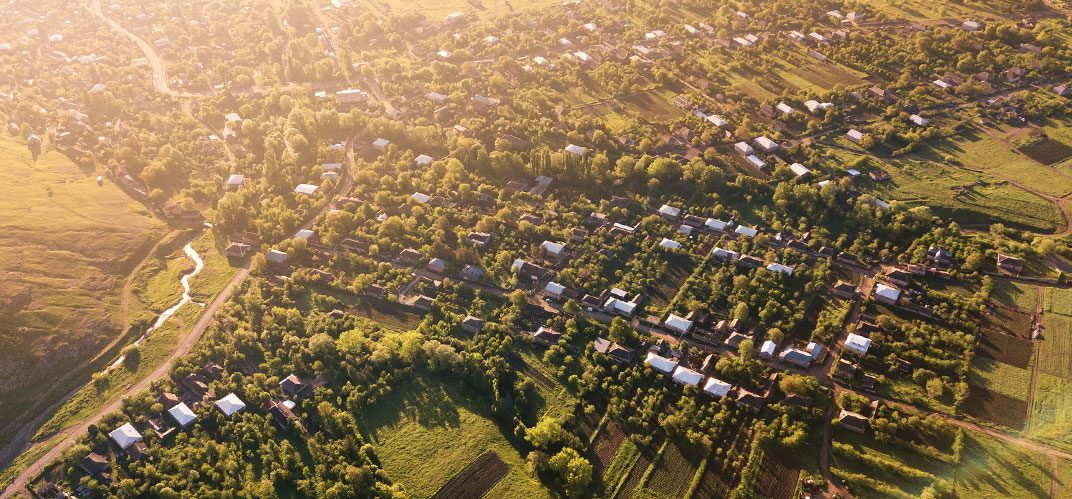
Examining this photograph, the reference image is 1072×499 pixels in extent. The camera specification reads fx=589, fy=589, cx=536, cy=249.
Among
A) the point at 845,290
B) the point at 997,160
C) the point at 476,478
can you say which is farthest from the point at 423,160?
the point at 997,160

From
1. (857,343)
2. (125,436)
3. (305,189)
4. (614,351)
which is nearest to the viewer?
(125,436)

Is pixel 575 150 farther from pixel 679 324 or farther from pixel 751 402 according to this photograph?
pixel 751 402

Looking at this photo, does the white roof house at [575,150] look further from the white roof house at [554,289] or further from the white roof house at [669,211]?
the white roof house at [554,289]

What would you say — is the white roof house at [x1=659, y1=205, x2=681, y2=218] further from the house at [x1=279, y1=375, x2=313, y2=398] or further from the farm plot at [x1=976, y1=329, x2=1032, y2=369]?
the house at [x1=279, y1=375, x2=313, y2=398]

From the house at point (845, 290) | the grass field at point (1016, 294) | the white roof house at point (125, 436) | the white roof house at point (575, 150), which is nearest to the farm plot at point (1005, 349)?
the grass field at point (1016, 294)

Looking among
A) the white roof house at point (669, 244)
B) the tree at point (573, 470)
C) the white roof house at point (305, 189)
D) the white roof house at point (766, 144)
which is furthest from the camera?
the white roof house at point (766, 144)

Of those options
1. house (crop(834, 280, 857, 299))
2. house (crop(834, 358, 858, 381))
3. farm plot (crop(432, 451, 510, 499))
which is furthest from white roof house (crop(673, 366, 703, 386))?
→ house (crop(834, 280, 857, 299))

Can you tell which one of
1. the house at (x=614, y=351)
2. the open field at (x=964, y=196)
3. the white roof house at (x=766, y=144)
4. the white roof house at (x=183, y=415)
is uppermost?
the white roof house at (x=766, y=144)
